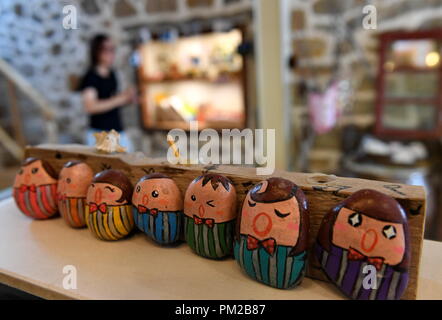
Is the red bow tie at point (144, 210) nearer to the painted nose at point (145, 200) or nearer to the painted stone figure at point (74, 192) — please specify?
the painted nose at point (145, 200)

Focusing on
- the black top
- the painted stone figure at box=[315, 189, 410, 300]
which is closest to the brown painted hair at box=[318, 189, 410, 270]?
the painted stone figure at box=[315, 189, 410, 300]

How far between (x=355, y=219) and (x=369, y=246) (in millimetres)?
42

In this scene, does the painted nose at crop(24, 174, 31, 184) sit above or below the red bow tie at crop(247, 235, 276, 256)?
above

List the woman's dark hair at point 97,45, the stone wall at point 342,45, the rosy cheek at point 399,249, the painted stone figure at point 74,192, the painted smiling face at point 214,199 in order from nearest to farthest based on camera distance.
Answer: the rosy cheek at point 399,249 → the painted smiling face at point 214,199 → the painted stone figure at point 74,192 → the woman's dark hair at point 97,45 → the stone wall at point 342,45

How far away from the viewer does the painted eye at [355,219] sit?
1.71ft

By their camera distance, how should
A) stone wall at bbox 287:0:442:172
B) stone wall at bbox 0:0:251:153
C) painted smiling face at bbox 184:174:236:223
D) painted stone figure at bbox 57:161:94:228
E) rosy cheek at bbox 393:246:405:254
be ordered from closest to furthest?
rosy cheek at bbox 393:246:405:254, painted smiling face at bbox 184:174:236:223, painted stone figure at bbox 57:161:94:228, stone wall at bbox 287:0:442:172, stone wall at bbox 0:0:251:153

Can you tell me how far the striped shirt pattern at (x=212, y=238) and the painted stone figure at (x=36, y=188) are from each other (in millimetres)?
390

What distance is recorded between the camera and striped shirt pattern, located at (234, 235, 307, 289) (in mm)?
556

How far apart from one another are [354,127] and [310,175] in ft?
6.18

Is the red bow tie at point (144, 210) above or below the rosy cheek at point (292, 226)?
below

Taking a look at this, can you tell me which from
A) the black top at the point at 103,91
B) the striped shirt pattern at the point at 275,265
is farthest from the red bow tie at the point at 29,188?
the black top at the point at 103,91

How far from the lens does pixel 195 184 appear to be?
2.16 ft

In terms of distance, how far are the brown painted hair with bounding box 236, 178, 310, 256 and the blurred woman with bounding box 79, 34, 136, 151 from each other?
1589 millimetres

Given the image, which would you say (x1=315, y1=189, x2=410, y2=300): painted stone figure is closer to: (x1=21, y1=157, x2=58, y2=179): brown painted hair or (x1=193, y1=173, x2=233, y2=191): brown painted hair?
(x1=193, y1=173, x2=233, y2=191): brown painted hair
